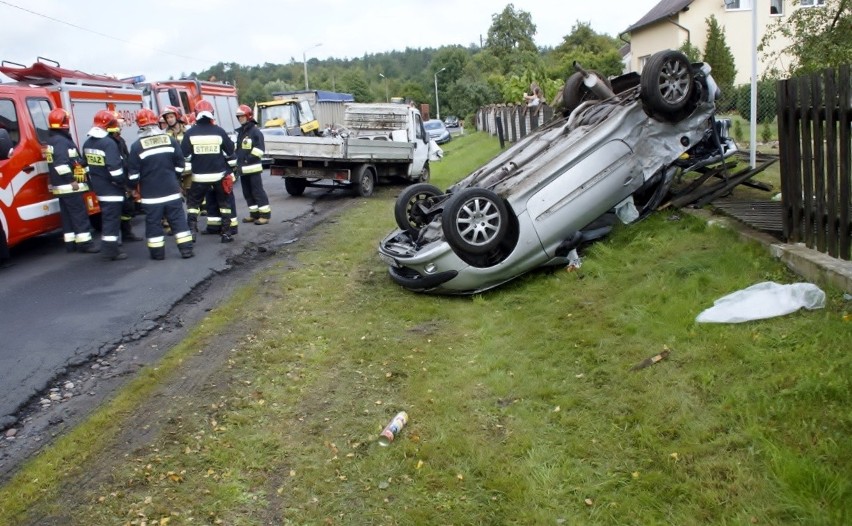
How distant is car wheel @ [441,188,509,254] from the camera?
21.9 feet

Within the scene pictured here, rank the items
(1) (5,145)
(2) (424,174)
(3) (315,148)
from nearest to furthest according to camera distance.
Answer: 1. (1) (5,145)
2. (3) (315,148)
3. (2) (424,174)

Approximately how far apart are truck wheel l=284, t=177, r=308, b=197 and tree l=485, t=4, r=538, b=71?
6434cm

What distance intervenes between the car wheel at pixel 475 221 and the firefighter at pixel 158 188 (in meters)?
3.82

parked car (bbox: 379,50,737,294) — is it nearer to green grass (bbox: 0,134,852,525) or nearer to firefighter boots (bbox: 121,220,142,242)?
green grass (bbox: 0,134,852,525)

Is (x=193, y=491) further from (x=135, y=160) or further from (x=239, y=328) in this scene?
(x=135, y=160)

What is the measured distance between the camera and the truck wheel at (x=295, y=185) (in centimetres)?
1523

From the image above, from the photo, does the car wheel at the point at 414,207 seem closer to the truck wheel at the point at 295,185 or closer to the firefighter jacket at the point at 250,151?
the firefighter jacket at the point at 250,151

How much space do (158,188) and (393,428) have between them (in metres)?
5.91

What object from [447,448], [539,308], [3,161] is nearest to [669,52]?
[539,308]

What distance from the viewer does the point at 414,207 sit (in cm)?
817

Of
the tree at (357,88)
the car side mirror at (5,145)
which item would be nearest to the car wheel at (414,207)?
the car side mirror at (5,145)

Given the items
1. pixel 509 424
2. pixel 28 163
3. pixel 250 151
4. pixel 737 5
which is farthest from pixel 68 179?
pixel 737 5

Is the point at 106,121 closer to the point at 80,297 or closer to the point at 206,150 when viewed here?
the point at 206,150

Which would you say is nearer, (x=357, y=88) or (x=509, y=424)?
(x=509, y=424)
